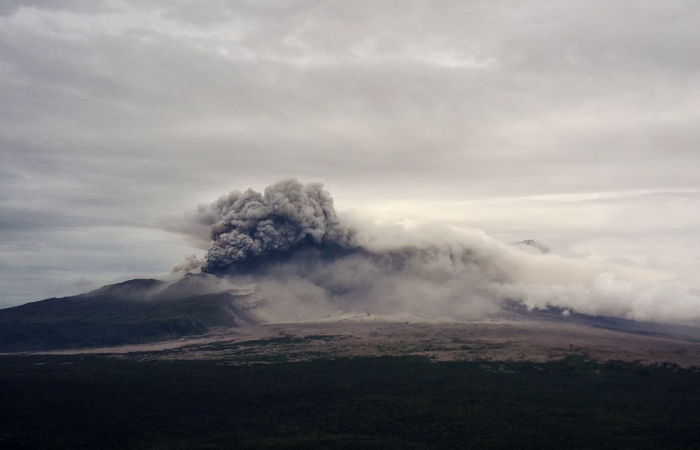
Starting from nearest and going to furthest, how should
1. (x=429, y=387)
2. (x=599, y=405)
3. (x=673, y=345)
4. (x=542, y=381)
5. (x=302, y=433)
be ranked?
(x=302, y=433)
(x=599, y=405)
(x=429, y=387)
(x=542, y=381)
(x=673, y=345)

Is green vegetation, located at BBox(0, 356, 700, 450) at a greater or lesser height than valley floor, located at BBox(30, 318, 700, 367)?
lesser

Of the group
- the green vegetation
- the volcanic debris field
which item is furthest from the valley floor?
the green vegetation

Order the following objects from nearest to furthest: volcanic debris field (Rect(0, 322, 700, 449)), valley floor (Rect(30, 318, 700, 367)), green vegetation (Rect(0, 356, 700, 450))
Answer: green vegetation (Rect(0, 356, 700, 450))
volcanic debris field (Rect(0, 322, 700, 449))
valley floor (Rect(30, 318, 700, 367))

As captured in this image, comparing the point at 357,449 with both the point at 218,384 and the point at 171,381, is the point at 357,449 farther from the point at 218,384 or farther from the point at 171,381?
the point at 171,381

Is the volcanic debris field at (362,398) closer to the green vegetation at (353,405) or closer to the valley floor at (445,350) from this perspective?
the green vegetation at (353,405)

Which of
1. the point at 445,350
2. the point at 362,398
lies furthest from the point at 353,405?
the point at 445,350

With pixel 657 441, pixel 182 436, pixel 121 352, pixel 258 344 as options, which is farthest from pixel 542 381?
pixel 121 352

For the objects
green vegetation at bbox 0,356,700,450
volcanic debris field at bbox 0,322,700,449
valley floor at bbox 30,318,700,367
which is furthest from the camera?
valley floor at bbox 30,318,700,367

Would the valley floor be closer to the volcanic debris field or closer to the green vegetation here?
the volcanic debris field
